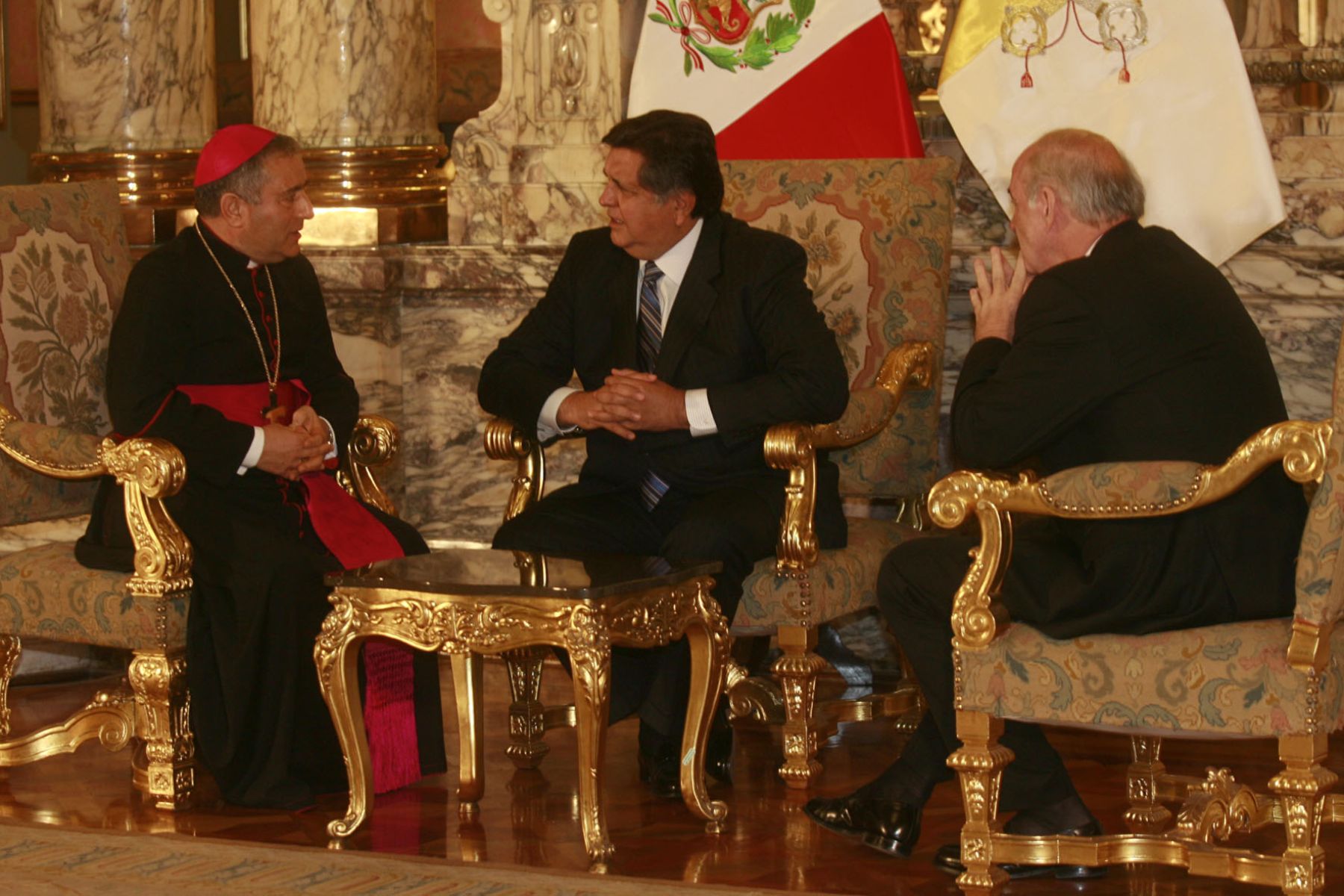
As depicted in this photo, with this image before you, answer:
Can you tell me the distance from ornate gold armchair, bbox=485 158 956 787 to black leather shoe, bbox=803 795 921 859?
1.45 feet

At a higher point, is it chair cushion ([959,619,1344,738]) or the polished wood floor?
chair cushion ([959,619,1344,738])

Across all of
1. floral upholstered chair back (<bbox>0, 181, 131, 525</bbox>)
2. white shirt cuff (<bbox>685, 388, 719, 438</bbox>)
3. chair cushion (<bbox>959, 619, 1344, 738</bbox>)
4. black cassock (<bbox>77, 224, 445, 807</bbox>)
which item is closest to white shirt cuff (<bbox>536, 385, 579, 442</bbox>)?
white shirt cuff (<bbox>685, 388, 719, 438</bbox>)

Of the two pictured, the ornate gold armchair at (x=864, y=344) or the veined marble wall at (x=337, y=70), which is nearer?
the ornate gold armchair at (x=864, y=344)

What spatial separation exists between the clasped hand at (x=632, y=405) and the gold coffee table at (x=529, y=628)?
43 centimetres

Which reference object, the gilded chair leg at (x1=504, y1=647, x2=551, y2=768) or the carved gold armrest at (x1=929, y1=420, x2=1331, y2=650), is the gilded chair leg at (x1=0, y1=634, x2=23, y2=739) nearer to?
the gilded chair leg at (x1=504, y1=647, x2=551, y2=768)

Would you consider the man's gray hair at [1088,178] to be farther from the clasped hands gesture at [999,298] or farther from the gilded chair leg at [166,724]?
the gilded chair leg at [166,724]

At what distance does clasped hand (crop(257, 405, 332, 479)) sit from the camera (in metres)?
4.12

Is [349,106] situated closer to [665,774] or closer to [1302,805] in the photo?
[665,774]

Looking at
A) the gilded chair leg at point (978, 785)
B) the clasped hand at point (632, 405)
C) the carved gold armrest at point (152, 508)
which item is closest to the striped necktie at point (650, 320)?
the clasped hand at point (632, 405)

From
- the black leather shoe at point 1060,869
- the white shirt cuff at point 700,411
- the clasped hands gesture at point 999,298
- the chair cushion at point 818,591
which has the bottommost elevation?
the black leather shoe at point 1060,869

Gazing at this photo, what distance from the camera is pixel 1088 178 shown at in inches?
136

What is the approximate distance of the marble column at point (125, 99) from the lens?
584 centimetres

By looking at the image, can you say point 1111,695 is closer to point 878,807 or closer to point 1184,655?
point 1184,655

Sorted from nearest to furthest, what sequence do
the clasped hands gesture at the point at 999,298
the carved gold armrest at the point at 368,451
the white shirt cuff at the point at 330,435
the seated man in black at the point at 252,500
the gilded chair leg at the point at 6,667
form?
the clasped hands gesture at the point at 999,298, the seated man in black at the point at 252,500, the gilded chair leg at the point at 6,667, the white shirt cuff at the point at 330,435, the carved gold armrest at the point at 368,451
